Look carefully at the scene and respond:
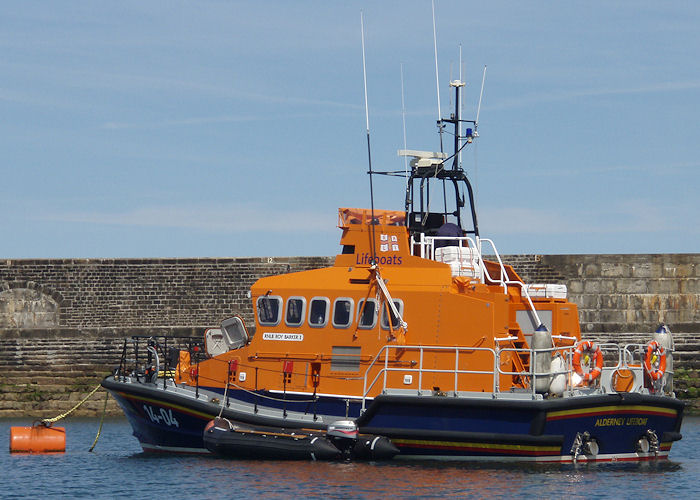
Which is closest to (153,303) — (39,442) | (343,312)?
(39,442)

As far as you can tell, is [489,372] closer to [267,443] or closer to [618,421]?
[618,421]

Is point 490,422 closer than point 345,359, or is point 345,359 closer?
point 490,422

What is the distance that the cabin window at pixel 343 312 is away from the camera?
14473mm

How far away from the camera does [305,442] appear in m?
13.6

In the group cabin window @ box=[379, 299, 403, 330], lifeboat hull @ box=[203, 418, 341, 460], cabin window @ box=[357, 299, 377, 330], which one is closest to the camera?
lifeboat hull @ box=[203, 418, 341, 460]

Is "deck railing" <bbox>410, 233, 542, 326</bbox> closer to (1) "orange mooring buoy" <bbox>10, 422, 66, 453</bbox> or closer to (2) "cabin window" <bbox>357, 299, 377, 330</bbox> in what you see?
(2) "cabin window" <bbox>357, 299, 377, 330</bbox>

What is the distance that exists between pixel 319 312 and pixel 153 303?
12.5 metres

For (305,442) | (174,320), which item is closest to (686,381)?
(174,320)

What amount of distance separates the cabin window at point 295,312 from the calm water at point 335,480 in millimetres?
1810

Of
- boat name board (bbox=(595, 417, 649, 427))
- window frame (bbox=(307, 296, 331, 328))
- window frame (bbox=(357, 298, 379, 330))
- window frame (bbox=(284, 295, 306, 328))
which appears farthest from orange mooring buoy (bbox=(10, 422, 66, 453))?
boat name board (bbox=(595, 417, 649, 427))

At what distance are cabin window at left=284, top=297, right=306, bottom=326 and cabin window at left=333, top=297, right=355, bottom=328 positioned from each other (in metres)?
0.42

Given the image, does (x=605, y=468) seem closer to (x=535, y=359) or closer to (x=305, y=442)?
(x=535, y=359)

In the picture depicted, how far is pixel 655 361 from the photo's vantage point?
14445 millimetres

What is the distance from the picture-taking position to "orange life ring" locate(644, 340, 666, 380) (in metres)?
14.3
